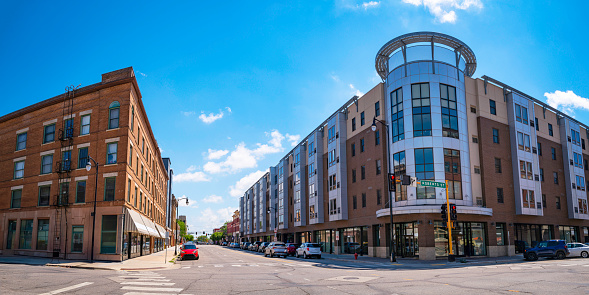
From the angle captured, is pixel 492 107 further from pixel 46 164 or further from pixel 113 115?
pixel 46 164

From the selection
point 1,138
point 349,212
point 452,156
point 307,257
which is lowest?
point 307,257

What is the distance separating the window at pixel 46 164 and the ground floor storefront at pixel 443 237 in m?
30.7

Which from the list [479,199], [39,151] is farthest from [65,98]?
[479,199]

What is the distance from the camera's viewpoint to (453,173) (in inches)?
1463

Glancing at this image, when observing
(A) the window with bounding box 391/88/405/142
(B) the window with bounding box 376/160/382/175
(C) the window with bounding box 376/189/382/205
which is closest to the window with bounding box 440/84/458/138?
(A) the window with bounding box 391/88/405/142

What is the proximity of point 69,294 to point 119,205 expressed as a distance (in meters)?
20.5

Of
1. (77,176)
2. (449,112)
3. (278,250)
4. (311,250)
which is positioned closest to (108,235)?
(77,176)

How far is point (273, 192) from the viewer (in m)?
88.4

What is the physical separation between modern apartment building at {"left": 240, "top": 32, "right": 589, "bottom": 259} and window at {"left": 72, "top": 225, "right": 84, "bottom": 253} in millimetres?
25962

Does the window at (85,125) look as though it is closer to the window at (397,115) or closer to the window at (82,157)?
the window at (82,157)

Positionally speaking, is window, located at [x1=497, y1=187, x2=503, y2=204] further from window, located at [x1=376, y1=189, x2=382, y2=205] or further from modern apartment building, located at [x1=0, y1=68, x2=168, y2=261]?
modern apartment building, located at [x1=0, y1=68, x2=168, y2=261]

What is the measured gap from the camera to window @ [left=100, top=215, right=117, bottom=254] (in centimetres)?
3159

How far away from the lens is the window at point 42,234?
3462 centimetres

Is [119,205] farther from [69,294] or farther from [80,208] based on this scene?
[69,294]
